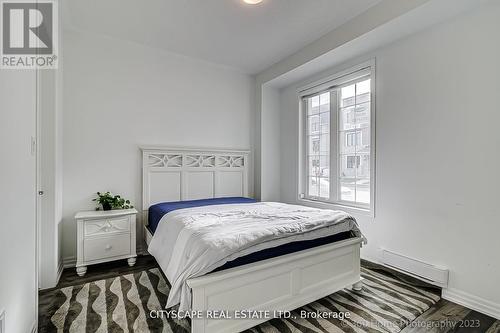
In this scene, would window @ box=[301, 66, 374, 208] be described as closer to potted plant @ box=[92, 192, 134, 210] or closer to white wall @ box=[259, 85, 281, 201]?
white wall @ box=[259, 85, 281, 201]

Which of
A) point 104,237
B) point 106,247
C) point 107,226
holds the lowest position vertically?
point 106,247

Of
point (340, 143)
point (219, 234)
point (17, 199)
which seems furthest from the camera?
point (340, 143)

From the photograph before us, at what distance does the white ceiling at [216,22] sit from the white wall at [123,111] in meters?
0.24

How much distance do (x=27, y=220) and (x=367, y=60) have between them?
3.43 m

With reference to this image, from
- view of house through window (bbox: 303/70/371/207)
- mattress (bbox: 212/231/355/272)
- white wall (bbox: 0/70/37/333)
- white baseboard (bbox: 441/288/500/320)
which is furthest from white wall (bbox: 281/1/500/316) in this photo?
white wall (bbox: 0/70/37/333)

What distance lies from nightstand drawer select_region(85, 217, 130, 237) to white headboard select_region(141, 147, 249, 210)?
1.49 ft

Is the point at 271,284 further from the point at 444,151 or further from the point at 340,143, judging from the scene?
the point at 340,143

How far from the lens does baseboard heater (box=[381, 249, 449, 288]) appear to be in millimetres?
2156

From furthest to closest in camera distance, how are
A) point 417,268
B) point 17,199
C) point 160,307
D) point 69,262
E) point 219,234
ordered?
1. point 69,262
2. point 417,268
3. point 160,307
4. point 219,234
5. point 17,199

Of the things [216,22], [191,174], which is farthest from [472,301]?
[216,22]

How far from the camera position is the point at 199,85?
3613mm

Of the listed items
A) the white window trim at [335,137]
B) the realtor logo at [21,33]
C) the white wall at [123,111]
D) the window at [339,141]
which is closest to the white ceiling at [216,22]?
the white wall at [123,111]

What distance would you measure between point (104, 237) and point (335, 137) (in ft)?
9.98

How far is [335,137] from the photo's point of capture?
3.29m
